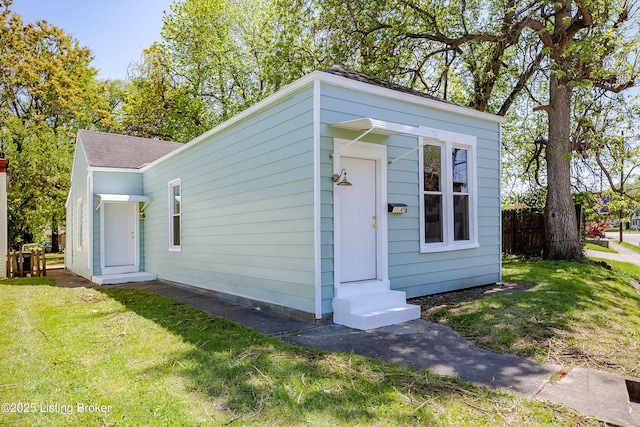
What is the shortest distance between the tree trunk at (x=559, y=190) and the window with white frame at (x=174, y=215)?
31.1 ft

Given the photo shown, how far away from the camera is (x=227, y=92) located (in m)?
21.0

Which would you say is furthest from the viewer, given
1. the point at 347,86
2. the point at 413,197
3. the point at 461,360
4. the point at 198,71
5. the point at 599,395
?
the point at 198,71

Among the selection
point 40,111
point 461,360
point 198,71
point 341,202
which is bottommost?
point 461,360

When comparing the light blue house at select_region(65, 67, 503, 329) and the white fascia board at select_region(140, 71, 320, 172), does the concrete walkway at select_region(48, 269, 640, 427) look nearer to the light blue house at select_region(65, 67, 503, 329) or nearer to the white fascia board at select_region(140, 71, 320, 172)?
the light blue house at select_region(65, 67, 503, 329)

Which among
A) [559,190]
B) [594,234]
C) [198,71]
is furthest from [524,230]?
[198,71]

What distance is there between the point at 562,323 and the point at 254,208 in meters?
4.47

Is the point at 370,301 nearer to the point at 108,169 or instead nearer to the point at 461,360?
the point at 461,360

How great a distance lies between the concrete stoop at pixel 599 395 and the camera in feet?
8.59

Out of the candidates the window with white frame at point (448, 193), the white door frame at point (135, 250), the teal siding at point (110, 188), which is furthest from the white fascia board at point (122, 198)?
the window with white frame at point (448, 193)

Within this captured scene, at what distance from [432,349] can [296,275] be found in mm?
1998

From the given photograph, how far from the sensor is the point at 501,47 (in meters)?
9.54

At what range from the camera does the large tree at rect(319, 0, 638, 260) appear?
352 inches

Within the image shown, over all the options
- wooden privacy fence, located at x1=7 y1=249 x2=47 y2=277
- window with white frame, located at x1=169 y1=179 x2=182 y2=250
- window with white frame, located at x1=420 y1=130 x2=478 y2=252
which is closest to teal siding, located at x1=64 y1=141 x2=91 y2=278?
wooden privacy fence, located at x1=7 y1=249 x2=47 y2=277

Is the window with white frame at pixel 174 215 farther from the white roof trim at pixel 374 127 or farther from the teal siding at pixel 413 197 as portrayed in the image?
the white roof trim at pixel 374 127
